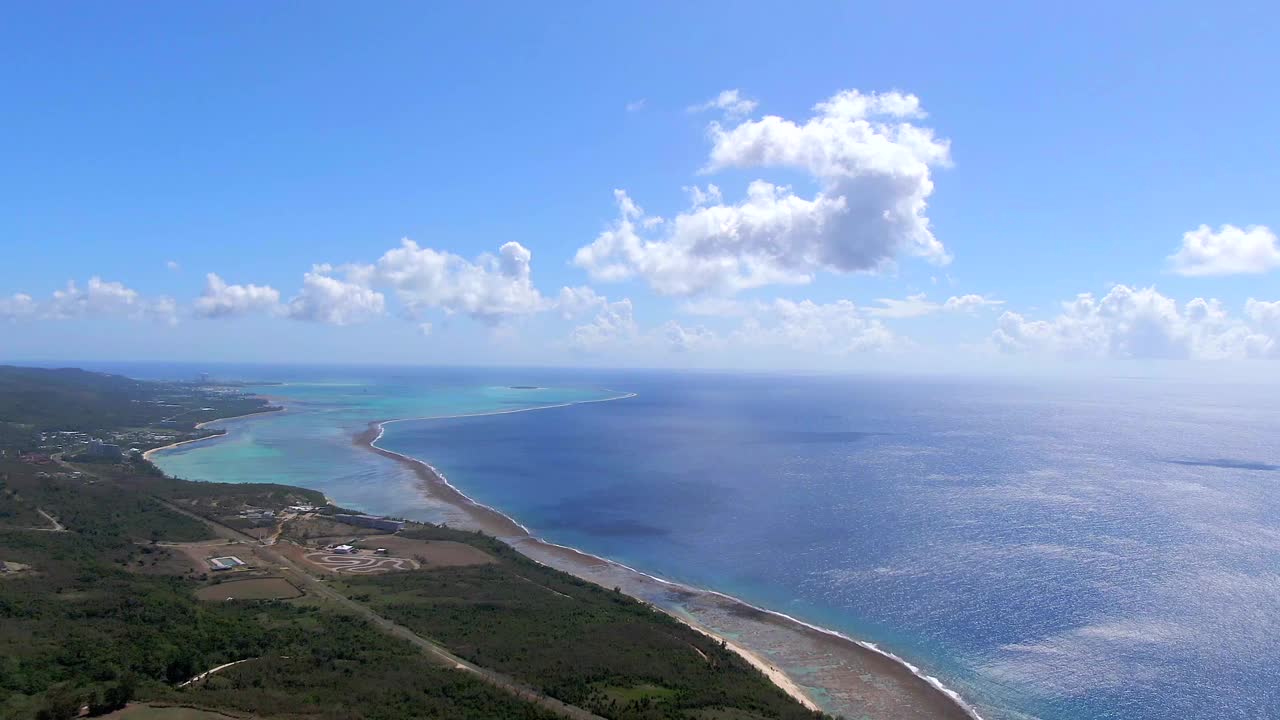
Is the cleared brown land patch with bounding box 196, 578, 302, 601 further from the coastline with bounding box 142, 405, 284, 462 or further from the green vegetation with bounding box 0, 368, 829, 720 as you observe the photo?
the coastline with bounding box 142, 405, 284, 462

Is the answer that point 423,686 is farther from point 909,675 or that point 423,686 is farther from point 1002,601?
point 1002,601

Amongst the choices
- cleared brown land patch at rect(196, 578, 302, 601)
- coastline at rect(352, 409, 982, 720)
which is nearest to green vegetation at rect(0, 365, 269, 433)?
cleared brown land patch at rect(196, 578, 302, 601)

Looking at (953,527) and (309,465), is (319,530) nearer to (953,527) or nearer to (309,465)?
(309,465)

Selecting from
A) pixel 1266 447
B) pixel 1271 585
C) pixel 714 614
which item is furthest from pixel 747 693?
pixel 1266 447

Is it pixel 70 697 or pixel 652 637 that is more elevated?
pixel 70 697

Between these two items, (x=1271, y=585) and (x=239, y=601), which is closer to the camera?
(x=239, y=601)

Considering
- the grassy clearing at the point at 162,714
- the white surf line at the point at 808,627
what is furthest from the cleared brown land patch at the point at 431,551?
the grassy clearing at the point at 162,714

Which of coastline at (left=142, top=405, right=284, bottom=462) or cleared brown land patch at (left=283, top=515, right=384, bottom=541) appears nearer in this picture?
cleared brown land patch at (left=283, top=515, right=384, bottom=541)
